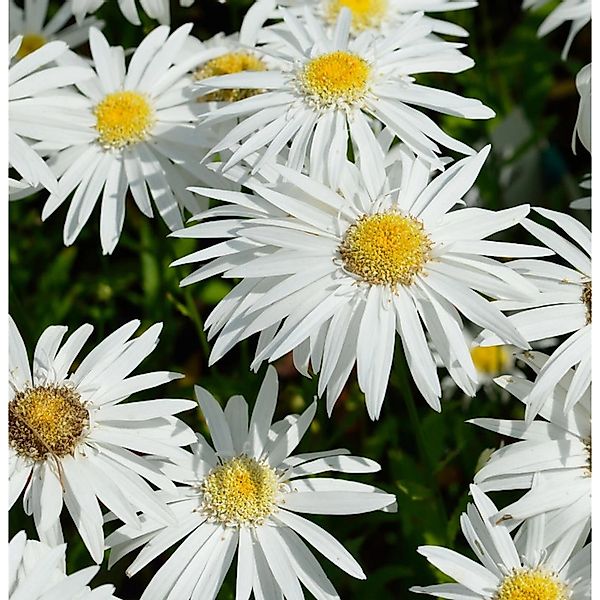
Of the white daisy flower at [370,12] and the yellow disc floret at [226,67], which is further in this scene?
the white daisy flower at [370,12]

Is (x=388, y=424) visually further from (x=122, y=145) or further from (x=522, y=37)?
(x=522, y=37)

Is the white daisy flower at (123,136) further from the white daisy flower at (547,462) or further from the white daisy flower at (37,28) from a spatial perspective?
the white daisy flower at (547,462)

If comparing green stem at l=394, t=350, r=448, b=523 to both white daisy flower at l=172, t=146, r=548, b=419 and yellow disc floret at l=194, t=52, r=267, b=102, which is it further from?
yellow disc floret at l=194, t=52, r=267, b=102

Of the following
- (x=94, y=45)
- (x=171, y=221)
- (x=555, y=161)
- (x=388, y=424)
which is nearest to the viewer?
(x=171, y=221)

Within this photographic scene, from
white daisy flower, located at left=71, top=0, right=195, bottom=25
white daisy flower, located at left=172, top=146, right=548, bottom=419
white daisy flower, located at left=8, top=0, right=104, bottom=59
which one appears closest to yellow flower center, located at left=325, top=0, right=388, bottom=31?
white daisy flower, located at left=71, top=0, right=195, bottom=25

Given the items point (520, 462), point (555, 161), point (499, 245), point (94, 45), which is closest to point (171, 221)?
point (94, 45)

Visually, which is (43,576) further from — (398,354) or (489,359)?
(489,359)

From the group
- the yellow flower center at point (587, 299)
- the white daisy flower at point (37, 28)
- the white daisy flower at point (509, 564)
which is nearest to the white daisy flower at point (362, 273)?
the yellow flower center at point (587, 299)
